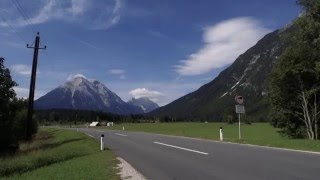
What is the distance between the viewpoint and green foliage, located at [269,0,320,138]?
4057cm

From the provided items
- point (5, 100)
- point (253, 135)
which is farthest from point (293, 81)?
point (5, 100)

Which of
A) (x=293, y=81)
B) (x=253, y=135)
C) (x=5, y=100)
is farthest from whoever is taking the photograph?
(x=253, y=135)

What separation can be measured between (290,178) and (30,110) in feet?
119

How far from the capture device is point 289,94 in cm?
4569

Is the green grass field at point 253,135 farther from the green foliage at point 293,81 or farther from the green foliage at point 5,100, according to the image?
the green foliage at point 5,100

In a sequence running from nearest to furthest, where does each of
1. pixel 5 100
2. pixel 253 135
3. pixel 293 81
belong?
1. pixel 5 100
2. pixel 293 81
3. pixel 253 135

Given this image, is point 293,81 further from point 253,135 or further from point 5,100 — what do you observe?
point 5,100

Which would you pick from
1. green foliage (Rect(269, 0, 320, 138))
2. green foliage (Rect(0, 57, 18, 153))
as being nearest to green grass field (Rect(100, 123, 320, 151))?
green foliage (Rect(269, 0, 320, 138))

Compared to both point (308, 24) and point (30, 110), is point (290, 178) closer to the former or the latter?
point (308, 24)

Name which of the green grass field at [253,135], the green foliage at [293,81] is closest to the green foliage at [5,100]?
the green grass field at [253,135]

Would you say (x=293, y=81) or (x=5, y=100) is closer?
(x=5, y=100)

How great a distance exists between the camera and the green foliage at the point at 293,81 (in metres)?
40.6

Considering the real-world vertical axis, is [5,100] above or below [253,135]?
above

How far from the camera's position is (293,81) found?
44.7 meters
